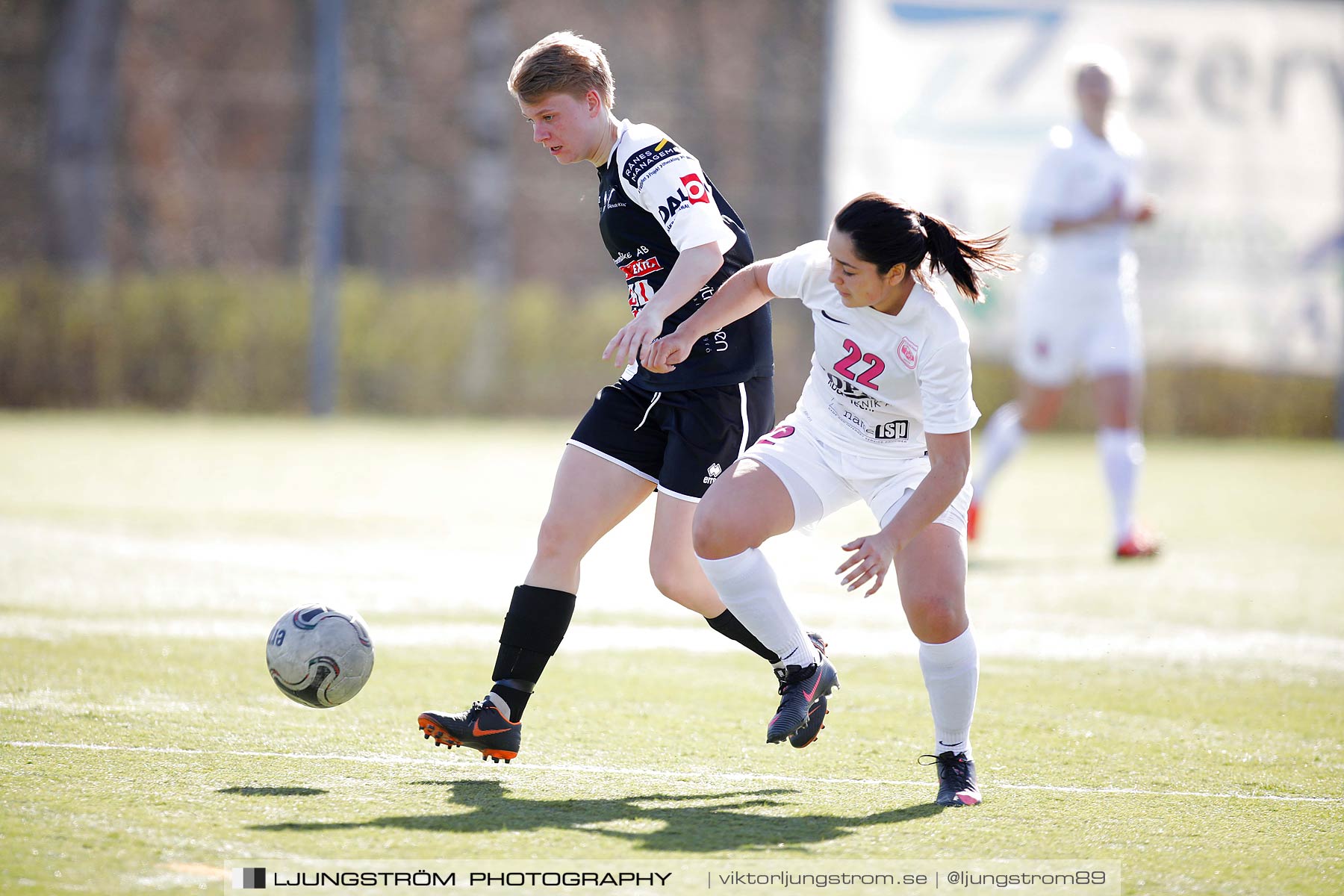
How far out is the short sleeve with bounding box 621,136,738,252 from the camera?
4.67m

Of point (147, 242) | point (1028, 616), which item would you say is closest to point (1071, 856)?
point (1028, 616)

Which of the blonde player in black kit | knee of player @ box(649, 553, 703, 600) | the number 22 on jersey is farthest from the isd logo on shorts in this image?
the number 22 on jersey

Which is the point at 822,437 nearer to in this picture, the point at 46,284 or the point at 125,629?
the point at 125,629

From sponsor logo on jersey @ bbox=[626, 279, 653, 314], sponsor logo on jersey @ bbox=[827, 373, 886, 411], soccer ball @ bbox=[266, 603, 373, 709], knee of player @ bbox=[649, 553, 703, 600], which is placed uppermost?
sponsor logo on jersey @ bbox=[626, 279, 653, 314]

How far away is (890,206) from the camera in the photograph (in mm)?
4219

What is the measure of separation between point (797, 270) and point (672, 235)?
1.28 feet

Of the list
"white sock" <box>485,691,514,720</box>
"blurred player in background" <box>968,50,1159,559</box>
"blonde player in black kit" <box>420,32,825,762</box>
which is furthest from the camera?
"blurred player in background" <box>968,50,1159,559</box>

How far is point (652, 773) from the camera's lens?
446cm

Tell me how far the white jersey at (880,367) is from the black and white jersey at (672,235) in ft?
0.80

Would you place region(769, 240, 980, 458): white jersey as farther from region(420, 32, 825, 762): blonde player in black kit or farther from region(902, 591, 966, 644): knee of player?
region(902, 591, 966, 644): knee of player

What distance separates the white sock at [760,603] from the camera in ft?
15.0

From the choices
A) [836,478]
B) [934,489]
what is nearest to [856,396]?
[836,478]

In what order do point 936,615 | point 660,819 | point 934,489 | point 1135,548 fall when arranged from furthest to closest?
point 1135,548 < point 936,615 < point 934,489 < point 660,819

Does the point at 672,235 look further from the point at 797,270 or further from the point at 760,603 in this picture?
the point at 760,603
